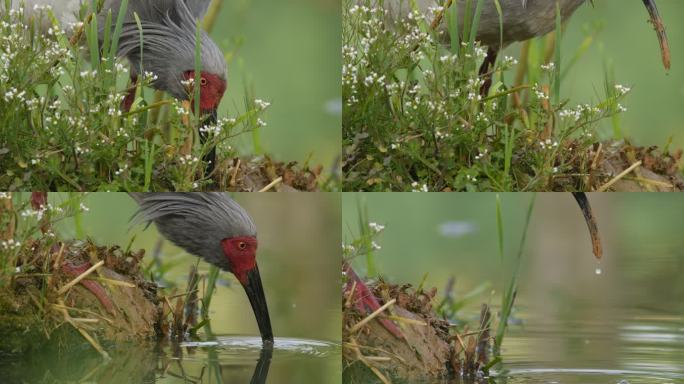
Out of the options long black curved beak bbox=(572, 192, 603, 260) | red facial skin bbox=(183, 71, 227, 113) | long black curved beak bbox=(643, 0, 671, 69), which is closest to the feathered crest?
red facial skin bbox=(183, 71, 227, 113)

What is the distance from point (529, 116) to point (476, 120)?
18 cm

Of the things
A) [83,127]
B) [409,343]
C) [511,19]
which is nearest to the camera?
[83,127]

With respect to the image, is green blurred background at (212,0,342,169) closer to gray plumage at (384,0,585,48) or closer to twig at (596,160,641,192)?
gray plumage at (384,0,585,48)

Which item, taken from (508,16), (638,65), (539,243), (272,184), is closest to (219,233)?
(272,184)

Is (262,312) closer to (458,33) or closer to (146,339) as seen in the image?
(146,339)

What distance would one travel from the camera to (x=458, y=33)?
4473mm

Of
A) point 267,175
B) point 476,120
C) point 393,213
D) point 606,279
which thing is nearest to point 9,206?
point 267,175

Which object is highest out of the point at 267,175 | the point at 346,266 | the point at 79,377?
the point at 267,175

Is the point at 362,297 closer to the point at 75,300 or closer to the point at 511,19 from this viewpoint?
the point at 75,300

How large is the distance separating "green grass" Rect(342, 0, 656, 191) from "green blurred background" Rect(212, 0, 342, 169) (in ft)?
0.16

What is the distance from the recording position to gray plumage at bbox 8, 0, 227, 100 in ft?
14.7

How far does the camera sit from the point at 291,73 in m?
4.48

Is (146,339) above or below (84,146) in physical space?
below

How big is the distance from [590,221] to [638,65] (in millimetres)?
525
